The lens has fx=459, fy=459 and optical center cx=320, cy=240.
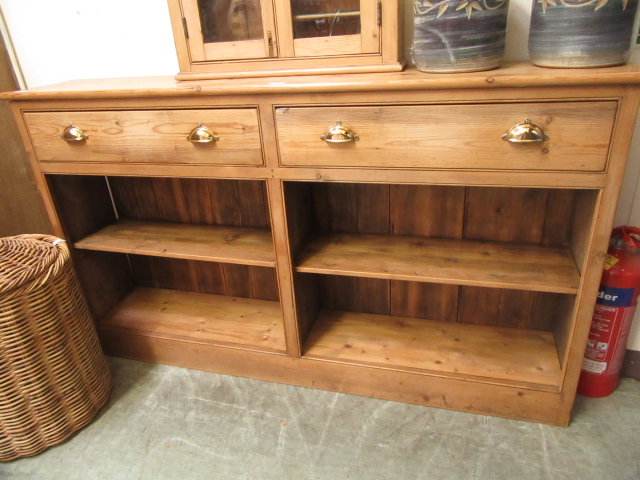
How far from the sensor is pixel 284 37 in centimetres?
139

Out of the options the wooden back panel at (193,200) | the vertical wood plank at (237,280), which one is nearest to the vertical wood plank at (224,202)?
the wooden back panel at (193,200)

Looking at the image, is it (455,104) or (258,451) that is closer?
(455,104)

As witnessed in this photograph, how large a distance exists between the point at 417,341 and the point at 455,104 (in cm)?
88

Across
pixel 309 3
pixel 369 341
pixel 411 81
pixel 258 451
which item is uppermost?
pixel 309 3

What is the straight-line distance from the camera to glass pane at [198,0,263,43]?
1417mm

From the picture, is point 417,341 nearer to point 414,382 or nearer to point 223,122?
point 414,382

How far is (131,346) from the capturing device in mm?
1859

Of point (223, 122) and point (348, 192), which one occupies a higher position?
point (223, 122)

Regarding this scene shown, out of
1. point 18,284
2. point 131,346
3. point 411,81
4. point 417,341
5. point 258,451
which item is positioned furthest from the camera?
point 131,346

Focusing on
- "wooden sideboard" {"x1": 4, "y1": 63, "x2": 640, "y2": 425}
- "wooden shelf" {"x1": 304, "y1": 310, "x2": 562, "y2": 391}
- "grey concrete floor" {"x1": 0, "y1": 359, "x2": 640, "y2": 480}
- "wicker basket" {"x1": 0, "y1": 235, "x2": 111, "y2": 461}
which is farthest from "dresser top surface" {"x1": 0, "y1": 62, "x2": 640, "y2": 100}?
"grey concrete floor" {"x1": 0, "y1": 359, "x2": 640, "y2": 480}

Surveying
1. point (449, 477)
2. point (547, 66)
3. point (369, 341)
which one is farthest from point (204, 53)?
point (449, 477)

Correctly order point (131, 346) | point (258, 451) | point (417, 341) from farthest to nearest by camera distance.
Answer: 1. point (131, 346)
2. point (417, 341)
3. point (258, 451)

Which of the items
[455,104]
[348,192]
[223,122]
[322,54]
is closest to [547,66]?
[455,104]

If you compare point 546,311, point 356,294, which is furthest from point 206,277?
point 546,311
